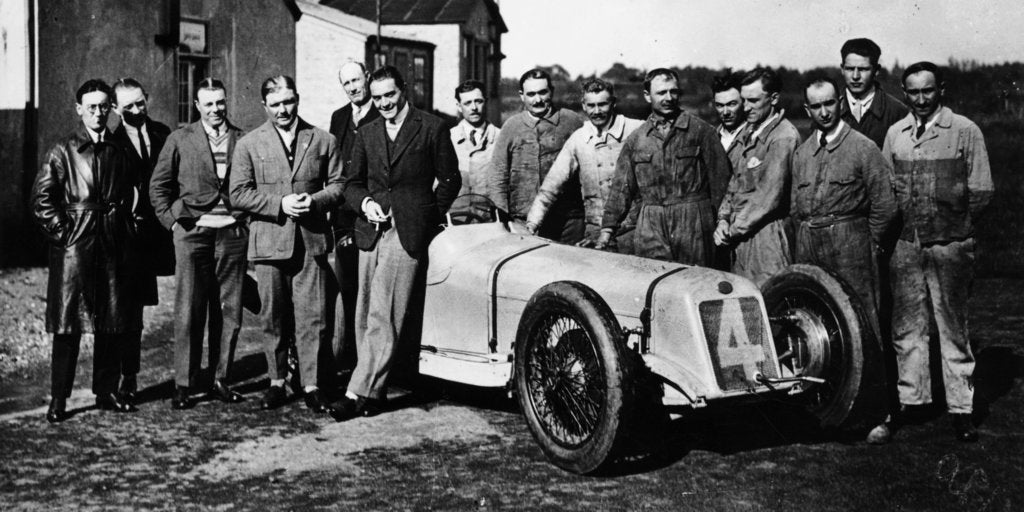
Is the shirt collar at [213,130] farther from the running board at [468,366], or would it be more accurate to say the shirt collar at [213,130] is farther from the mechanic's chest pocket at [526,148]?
the mechanic's chest pocket at [526,148]

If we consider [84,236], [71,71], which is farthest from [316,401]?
[71,71]

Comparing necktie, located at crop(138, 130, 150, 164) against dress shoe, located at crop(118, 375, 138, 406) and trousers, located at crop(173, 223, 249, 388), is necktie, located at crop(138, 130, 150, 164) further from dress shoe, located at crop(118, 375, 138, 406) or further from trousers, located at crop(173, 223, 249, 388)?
dress shoe, located at crop(118, 375, 138, 406)

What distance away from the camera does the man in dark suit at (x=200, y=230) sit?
6688mm

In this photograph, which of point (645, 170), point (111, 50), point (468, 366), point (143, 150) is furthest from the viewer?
point (111, 50)

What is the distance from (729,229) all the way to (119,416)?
391cm

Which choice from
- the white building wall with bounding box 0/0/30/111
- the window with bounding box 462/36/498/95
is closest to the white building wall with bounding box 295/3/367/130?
the window with bounding box 462/36/498/95

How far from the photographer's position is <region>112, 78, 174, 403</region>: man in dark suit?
6.74 m

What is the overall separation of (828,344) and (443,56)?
23988 millimetres

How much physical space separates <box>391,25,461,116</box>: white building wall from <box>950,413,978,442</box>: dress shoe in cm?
2330

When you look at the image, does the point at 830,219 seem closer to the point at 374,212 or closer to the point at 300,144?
the point at 374,212

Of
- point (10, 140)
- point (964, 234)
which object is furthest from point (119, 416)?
point (10, 140)

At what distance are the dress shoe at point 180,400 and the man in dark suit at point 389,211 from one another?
3.42ft

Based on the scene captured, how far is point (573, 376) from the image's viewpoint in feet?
17.0

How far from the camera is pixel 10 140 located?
41.3 feet
